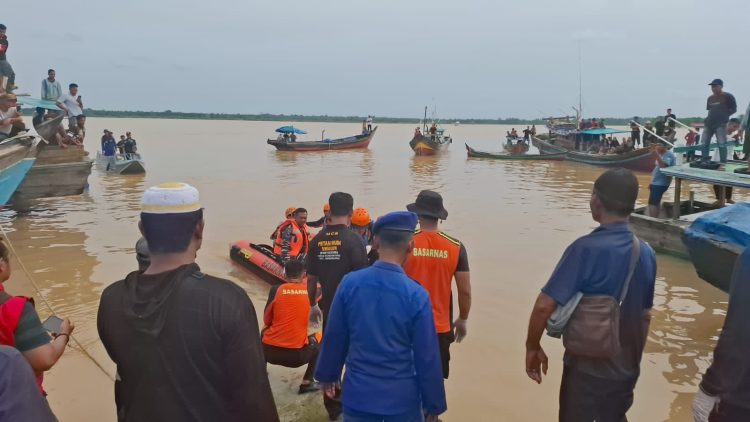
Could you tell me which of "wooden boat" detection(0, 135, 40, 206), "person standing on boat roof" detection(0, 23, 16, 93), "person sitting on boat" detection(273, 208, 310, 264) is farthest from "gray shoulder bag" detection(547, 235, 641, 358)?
"person standing on boat roof" detection(0, 23, 16, 93)

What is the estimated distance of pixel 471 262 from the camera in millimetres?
10195

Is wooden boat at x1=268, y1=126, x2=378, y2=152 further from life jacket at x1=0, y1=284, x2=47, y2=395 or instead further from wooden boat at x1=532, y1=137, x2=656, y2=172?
life jacket at x1=0, y1=284, x2=47, y2=395

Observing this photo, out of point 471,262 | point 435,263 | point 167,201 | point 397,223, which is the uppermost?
point 167,201

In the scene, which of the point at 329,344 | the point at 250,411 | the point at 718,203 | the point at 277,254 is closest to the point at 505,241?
the point at 718,203

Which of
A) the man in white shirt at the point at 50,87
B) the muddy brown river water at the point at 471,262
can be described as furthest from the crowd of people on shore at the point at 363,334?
the man in white shirt at the point at 50,87

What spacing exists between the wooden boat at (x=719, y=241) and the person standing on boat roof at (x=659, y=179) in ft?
14.4

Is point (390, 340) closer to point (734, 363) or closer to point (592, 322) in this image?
point (592, 322)

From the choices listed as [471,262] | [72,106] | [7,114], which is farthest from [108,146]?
[471,262]

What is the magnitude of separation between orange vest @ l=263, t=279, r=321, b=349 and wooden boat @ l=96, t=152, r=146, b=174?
22.4 metres

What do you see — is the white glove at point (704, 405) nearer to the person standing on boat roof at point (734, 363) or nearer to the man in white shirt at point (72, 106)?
the person standing on boat roof at point (734, 363)

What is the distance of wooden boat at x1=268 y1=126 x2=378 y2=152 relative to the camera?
41.6 metres

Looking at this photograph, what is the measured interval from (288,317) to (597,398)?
8.26ft

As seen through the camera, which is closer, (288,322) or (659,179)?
(288,322)

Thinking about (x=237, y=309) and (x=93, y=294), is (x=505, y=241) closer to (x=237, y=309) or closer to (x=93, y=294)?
(x=93, y=294)
